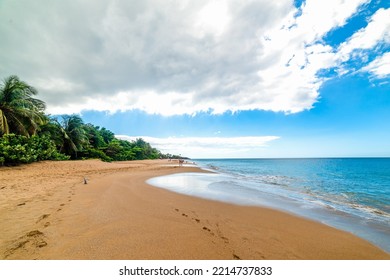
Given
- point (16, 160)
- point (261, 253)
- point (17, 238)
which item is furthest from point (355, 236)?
point (16, 160)

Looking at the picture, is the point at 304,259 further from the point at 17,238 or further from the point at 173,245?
the point at 17,238

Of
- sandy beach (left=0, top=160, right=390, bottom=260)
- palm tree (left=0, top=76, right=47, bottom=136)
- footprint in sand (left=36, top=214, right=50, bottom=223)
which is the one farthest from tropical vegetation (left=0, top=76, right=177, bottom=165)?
footprint in sand (left=36, top=214, right=50, bottom=223)

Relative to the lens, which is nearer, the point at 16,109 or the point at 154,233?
the point at 154,233

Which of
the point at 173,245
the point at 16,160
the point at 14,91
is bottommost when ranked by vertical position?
the point at 173,245

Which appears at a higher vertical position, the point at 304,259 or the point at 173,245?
the point at 173,245

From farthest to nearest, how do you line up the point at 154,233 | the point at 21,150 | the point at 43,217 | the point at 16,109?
1. the point at 16,109
2. the point at 21,150
3. the point at 43,217
4. the point at 154,233

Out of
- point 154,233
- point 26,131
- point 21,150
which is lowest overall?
point 154,233

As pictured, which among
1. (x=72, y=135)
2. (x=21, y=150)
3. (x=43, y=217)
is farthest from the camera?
(x=72, y=135)

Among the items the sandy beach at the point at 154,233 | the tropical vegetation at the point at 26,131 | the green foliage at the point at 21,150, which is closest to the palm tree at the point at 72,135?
the tropical vegetation at the point at 26,131

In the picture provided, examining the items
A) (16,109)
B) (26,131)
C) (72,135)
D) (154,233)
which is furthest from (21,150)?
(154,233)

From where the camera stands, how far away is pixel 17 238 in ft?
10.9

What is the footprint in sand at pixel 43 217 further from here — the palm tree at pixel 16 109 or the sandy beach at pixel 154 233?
the palm tree at pixel 16 109

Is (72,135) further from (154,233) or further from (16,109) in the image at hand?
(154,233)
